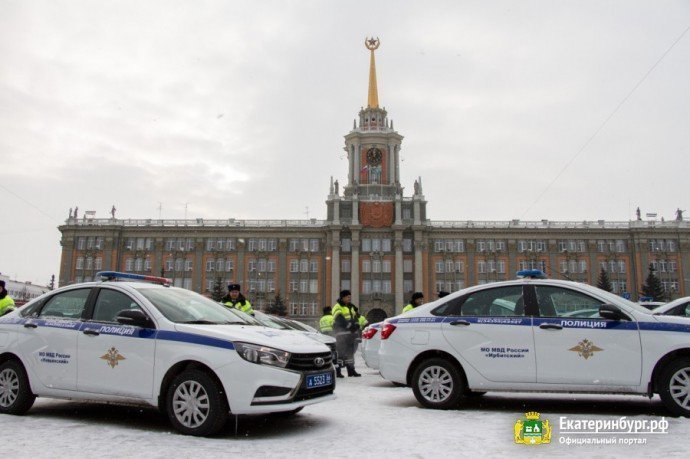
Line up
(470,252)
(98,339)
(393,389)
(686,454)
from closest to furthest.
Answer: (686,454) < (98,339) < (393,389) < (470,252)

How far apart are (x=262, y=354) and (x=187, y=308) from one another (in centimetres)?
146

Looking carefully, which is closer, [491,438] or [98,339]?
[491,438]

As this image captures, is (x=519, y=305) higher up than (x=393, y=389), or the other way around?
(x=519, y=305)

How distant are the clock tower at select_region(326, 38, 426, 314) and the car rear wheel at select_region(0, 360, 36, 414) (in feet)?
205

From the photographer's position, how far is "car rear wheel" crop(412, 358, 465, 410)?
7789 mm

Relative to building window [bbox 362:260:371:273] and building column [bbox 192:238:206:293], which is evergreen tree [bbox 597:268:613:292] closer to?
building window [bbox 362:260:371:273]

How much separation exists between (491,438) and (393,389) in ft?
16.6

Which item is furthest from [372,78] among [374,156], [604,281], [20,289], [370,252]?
[20,289]

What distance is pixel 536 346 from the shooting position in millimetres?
7504

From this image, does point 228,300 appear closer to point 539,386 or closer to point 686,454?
point 539,386

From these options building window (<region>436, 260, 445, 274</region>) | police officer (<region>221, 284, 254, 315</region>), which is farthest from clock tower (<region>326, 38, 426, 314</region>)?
police officer (<region>221, 284, 254, 315</region>)

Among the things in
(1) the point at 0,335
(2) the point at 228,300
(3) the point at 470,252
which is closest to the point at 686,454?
(1) the point at 0,335

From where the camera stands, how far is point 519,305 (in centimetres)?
777

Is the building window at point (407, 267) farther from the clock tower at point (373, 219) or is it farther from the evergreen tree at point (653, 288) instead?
the evergreen tree at point (653, 288)
